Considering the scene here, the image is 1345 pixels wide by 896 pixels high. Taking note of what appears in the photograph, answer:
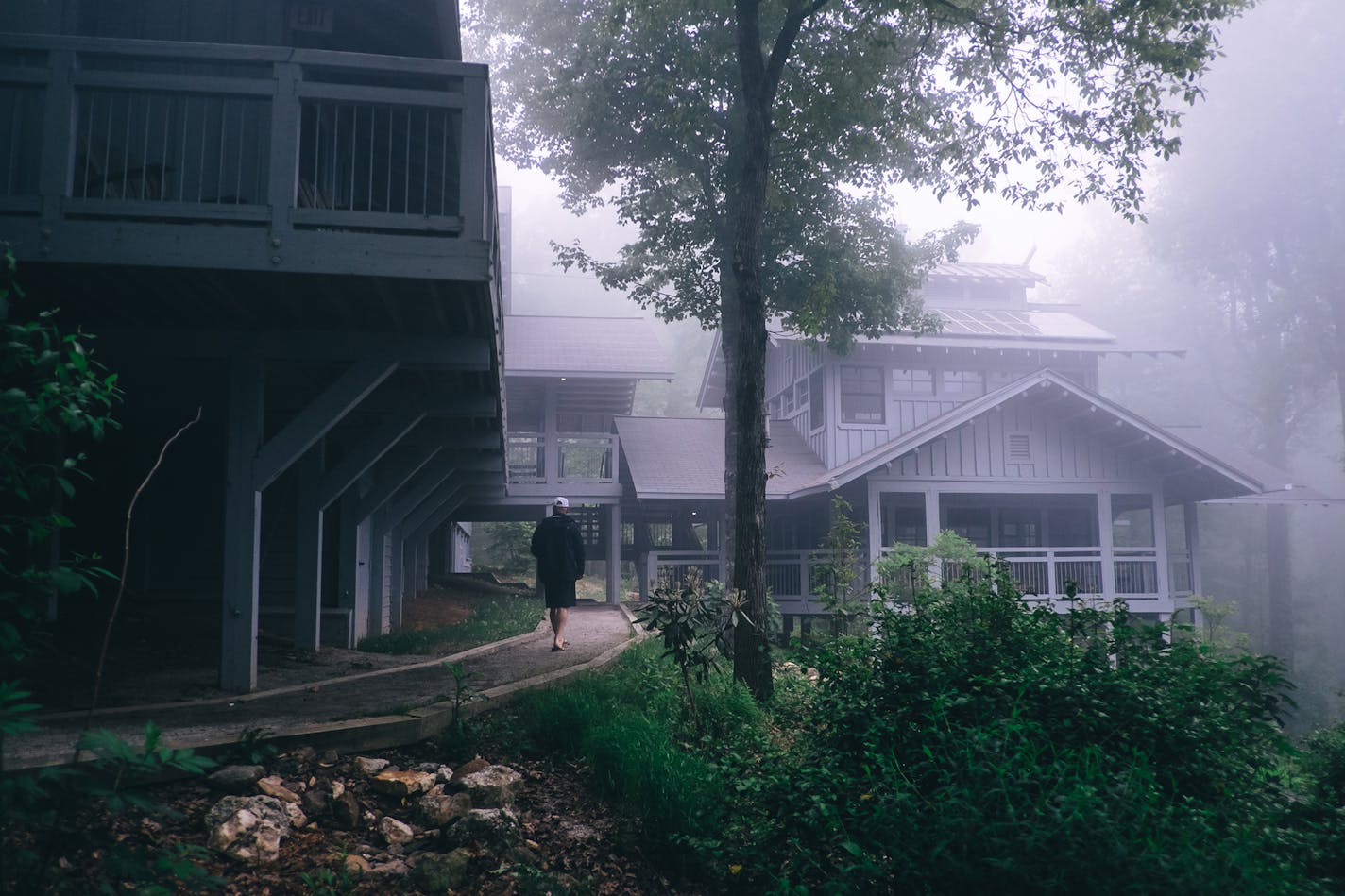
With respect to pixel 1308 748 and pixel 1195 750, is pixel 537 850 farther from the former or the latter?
pixel 1308 748

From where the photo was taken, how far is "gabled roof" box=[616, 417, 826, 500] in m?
20.5

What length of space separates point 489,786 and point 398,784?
49 cm

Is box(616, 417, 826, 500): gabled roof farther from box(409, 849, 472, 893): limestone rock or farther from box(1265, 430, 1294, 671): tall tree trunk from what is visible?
box(1265, 430, 1294, 671): tall tree trunk

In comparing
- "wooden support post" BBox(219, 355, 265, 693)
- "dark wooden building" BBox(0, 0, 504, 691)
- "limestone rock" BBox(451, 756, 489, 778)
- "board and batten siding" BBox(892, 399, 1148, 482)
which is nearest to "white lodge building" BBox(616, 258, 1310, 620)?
"board and batten siding" BBox(892, 399, 1148, 482)

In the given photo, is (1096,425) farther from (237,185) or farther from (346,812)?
(346,812)

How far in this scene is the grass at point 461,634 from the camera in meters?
11.1

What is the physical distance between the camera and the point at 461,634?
12.7 meters

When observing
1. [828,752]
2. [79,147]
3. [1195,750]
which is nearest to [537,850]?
[828,752]

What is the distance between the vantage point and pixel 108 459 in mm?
9992

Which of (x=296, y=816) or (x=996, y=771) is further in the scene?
(x=296, y=816)

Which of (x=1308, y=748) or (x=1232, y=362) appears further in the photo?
(x=1232, y=362)

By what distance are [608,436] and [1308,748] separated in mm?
18537

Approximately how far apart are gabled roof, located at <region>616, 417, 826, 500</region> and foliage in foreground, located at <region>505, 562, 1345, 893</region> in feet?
41.2

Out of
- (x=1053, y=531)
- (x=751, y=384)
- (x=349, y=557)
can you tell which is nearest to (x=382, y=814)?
(x=751, y=384)
